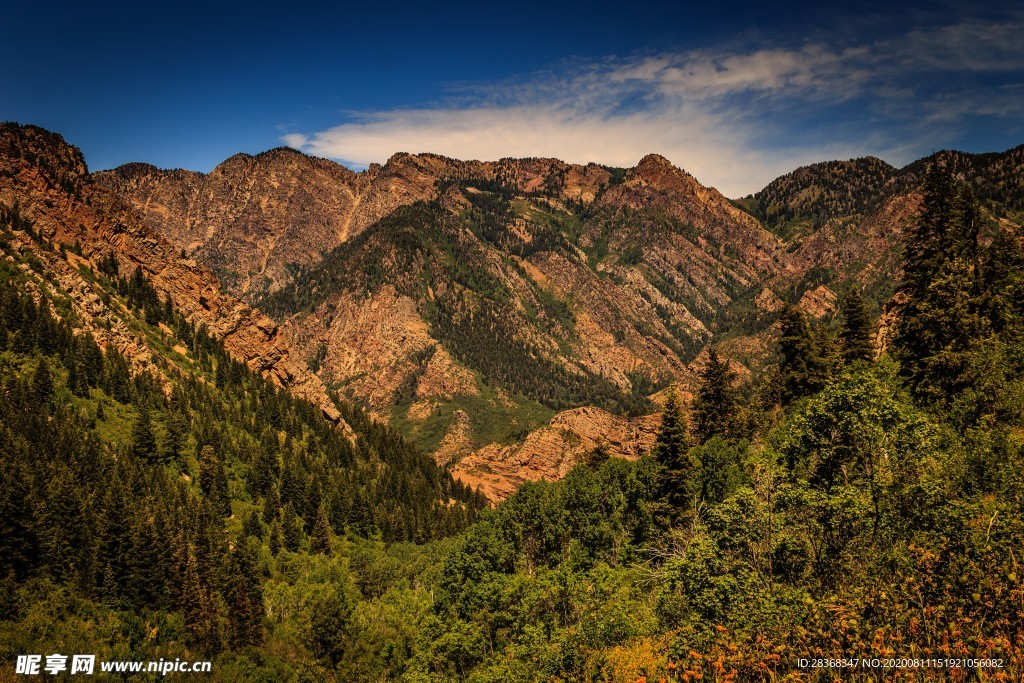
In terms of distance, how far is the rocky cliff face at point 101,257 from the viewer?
122500 mm

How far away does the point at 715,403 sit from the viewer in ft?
301

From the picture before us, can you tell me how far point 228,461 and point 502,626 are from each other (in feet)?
259

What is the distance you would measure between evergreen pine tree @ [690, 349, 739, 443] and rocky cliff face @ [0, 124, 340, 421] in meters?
115

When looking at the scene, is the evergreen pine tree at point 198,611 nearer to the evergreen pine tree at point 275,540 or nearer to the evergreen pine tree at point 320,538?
the evergreen pine tree at point 275,540

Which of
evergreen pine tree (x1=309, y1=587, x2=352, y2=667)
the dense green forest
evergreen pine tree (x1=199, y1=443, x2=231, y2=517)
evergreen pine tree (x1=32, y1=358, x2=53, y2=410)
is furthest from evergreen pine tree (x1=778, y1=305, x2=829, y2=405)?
evergreen pine tree (x1=32, y1=358, x2=53, y2=410)

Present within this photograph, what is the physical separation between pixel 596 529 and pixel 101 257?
491ft

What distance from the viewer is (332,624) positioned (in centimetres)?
7500

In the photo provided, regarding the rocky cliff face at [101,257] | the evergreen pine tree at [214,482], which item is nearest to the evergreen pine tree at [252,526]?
the evergreen pine tree at [214,482]

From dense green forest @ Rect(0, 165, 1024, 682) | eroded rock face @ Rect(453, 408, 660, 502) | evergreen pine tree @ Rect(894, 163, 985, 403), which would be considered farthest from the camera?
eroded rock face @ Rect(453, 408, 660, 502)

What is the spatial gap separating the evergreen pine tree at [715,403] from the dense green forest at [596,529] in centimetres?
41

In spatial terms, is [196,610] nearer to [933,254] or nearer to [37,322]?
[37,322]

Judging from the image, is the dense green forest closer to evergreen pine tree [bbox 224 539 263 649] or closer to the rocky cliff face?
evergreen pine tree [bbox 224 539 263 649]

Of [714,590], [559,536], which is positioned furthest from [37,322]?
[714,590]

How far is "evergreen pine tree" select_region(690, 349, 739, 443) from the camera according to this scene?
89.2m
